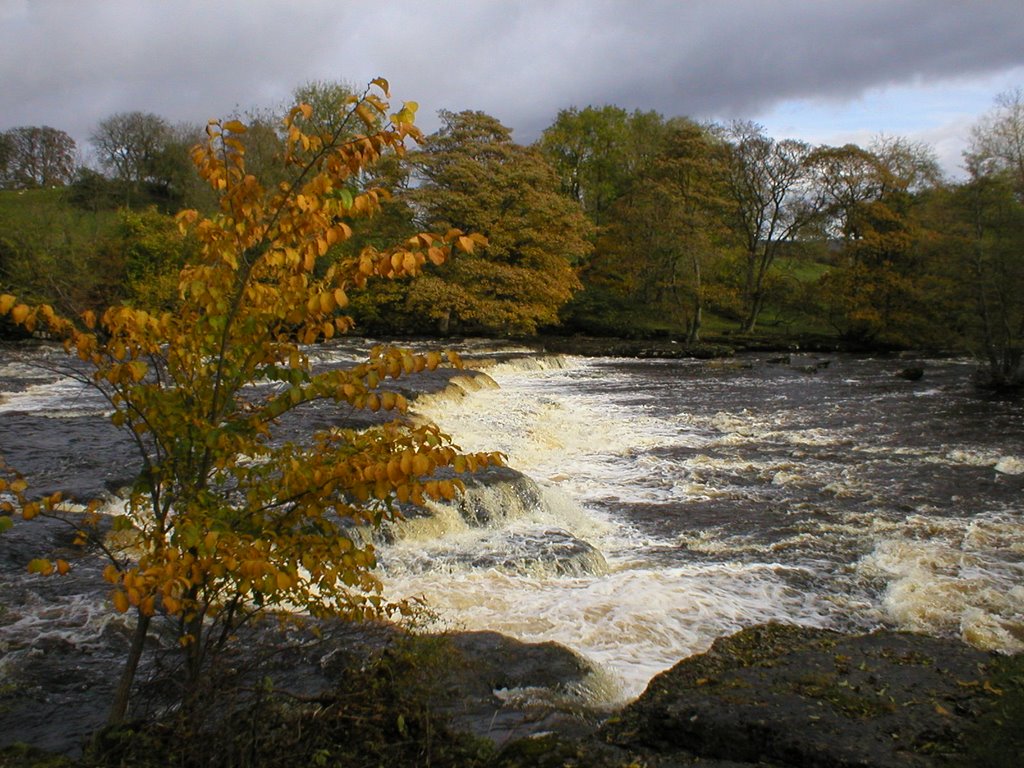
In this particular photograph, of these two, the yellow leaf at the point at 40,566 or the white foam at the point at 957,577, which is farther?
the white foam at the point at 957,577

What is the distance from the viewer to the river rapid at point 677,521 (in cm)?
743

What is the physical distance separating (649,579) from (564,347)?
1057 inches

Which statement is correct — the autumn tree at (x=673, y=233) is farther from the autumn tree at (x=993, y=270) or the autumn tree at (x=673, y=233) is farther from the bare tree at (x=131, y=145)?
the bare tree at (x=131, y=145)

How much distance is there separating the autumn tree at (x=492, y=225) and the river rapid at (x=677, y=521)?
15321mm

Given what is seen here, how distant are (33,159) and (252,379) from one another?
216ft

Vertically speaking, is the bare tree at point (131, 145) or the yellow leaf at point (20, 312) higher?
the bare tree at point (131, 145)

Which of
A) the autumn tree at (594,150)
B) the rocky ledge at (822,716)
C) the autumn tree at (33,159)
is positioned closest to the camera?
the rocky ledge at (822,716)

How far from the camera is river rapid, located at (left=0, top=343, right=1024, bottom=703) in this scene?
7.43 m

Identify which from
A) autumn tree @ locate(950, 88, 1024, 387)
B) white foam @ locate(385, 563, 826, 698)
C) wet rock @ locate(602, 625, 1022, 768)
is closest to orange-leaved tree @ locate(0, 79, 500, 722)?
wet rock @ locate(602, 625, 1022, 768)

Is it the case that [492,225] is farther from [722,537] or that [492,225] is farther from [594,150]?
[722,537]

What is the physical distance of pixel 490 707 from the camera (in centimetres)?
550

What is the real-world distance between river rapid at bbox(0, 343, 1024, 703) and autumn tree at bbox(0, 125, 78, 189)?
4526cm

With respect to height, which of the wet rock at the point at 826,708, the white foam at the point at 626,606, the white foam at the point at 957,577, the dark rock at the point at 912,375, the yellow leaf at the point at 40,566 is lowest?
the white foam at the point at 626,606

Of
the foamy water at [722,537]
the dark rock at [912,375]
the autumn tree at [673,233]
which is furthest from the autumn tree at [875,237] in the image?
the foamy water at [722,537]
